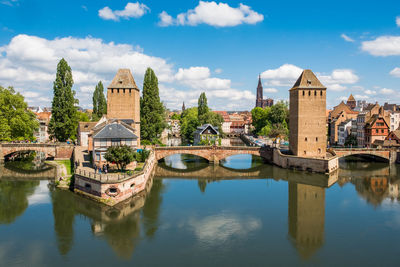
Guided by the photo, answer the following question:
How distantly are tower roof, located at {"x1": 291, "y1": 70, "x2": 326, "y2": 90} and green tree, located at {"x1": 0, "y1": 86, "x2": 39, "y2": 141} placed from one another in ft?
157

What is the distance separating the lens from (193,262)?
61.8 feet

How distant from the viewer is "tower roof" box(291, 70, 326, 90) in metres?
48.3

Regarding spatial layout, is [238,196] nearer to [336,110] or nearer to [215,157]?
[215,157]

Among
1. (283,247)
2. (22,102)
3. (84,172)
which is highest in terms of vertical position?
(22,102)

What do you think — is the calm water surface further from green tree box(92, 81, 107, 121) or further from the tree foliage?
the tree foliage

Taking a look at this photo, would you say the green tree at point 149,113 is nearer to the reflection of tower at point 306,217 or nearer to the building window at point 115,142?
the building window at point 115,142

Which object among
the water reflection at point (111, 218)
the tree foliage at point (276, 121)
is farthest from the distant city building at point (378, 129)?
the water reflection at point (111, 218)

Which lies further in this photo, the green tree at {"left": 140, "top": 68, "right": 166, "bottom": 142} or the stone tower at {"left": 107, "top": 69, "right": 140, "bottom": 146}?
the green tree at {"left": 140, "top": 68, "right": 166, "bottom": 142}

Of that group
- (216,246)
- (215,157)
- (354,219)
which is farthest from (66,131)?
(354,219)

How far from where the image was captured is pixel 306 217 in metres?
28.0

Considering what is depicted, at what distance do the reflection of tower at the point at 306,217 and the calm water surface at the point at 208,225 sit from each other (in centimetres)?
8

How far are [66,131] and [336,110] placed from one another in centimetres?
7049

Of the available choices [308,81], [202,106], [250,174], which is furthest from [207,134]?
[308,81]

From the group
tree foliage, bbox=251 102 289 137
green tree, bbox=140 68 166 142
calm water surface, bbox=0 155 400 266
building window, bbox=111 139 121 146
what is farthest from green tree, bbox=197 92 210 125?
building window, bbox=111 139 121 146
